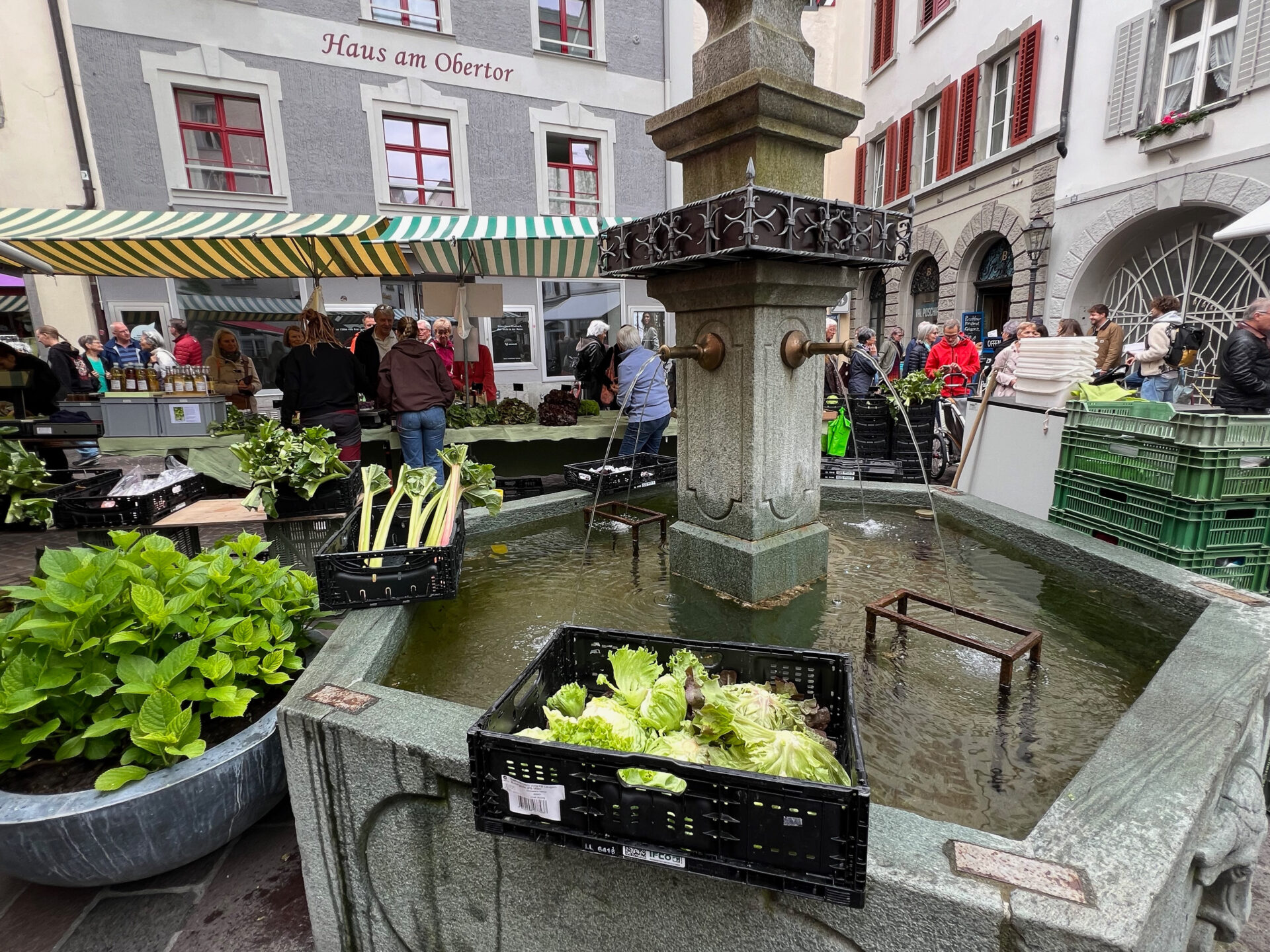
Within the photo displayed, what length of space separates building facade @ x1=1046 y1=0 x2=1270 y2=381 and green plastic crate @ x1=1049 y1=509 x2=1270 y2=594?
852 centimetres

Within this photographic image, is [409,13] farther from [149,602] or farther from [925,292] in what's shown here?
[925,292]

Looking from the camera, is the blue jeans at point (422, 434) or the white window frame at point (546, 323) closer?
the blue jeans at point (422, 434)

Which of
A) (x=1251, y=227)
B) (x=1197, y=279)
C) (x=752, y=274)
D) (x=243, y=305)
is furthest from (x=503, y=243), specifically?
(x=1197, y=279)

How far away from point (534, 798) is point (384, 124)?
1449 cm

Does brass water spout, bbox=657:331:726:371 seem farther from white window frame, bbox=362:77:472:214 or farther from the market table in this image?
white window frame, bbox=362:77:472:214

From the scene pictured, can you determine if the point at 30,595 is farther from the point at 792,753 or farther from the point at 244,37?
the point at 244,37

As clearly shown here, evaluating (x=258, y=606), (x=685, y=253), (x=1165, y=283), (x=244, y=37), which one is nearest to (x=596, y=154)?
(x=244, y=37)

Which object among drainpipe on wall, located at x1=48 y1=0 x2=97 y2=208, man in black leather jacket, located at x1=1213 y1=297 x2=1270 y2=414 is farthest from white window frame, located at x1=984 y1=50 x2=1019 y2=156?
drainpipe on wall, located at x1=48 y1=0 x2=97 y2=208

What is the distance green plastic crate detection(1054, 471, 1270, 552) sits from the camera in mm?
3244

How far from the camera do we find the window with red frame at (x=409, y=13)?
1259 cm

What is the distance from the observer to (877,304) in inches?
882

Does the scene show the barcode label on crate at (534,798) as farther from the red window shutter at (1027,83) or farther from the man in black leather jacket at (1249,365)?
the red window shutter at (1027,83)

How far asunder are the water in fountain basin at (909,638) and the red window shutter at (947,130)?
1558 centimetres

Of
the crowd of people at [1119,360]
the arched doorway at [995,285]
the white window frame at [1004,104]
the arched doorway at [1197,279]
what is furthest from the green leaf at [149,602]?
the arched doorway at [995,285]
